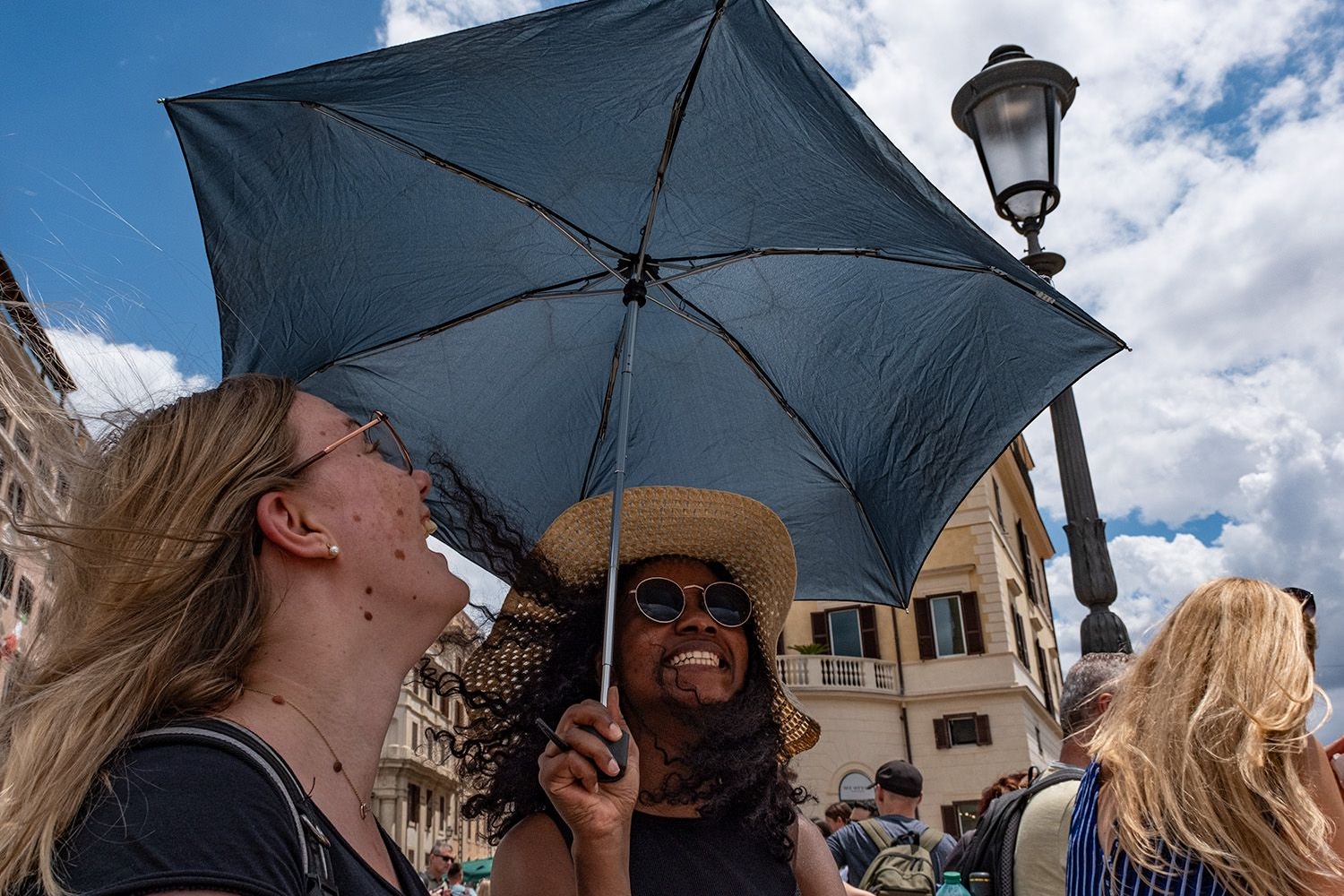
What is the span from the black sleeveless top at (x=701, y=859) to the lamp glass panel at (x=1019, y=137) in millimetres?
3745

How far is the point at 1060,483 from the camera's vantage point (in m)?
4.98

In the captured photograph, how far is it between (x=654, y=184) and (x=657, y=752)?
5.06 feet

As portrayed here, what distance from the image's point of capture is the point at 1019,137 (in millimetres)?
5340

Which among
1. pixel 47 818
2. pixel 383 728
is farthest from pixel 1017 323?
pixel 47 818

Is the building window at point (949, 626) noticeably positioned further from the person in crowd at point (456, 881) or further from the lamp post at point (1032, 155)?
the lamp post at point (1032, 155)

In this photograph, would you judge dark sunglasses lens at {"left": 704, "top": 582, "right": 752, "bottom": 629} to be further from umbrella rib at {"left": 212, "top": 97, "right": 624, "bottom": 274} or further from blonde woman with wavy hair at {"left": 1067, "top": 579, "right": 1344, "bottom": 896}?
umbrella rib at {"left": 212, "top": 97, "right": 624, "bottom": 274}

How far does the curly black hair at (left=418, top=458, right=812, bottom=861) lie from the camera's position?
262cm

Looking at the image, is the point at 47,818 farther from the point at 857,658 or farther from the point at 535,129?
the point at 857,658

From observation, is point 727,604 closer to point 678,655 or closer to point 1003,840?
point 678,655

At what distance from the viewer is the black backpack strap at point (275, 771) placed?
1.37m

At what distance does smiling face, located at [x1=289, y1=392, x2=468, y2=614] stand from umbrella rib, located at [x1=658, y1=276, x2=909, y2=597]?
169 centimetres

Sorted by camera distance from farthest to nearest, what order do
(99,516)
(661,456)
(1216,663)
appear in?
(661,456), (1216,663), (99,516)

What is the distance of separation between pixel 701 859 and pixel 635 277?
172cm

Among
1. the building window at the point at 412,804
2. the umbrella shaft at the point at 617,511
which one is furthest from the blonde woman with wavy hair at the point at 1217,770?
the building window at the point at 412,804
